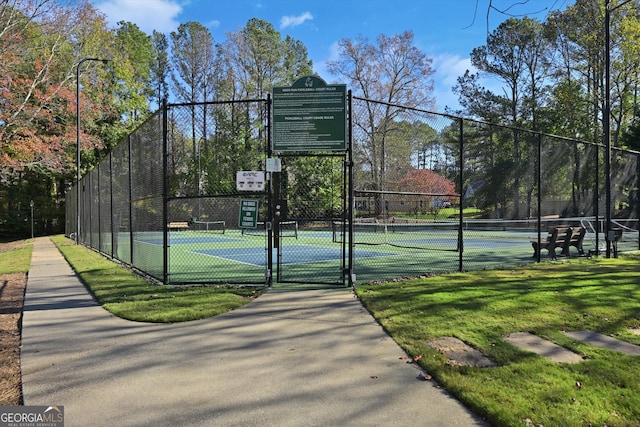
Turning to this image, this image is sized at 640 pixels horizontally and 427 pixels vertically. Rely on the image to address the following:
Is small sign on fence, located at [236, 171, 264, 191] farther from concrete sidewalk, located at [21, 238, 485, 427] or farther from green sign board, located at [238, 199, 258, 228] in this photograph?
concrete sidewalk, located at [21, 238, 485, 427]

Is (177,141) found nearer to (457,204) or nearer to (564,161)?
(457,204)

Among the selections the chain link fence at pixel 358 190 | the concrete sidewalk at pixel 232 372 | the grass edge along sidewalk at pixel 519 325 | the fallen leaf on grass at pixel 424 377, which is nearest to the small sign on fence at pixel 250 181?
the chain link fence at pixel 358 190

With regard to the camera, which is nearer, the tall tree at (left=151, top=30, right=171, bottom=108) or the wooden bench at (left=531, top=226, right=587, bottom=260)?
the wooden bench at (left=531, top=226, right=587, bottom=260)

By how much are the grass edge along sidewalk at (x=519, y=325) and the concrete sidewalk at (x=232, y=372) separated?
0.30m

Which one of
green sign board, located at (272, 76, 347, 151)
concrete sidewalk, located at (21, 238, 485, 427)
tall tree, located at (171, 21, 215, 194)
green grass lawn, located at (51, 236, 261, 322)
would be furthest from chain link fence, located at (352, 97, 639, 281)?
tall tree, located at (171, 21, 215, 194)

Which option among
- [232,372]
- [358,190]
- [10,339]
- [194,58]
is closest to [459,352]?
[232,372]

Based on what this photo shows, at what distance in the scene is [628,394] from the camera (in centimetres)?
351

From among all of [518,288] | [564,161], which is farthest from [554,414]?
[564,161]

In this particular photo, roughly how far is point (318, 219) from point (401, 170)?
388cm

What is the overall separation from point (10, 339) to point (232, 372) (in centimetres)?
325

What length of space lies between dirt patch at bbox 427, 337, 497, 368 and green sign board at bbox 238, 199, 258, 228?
13.5 ft

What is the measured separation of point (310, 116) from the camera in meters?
7.66

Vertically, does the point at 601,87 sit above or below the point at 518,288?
above

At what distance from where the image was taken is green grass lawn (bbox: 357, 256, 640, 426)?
331 centimetres
